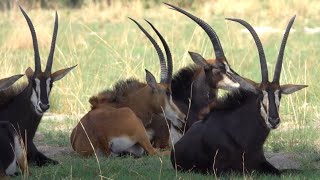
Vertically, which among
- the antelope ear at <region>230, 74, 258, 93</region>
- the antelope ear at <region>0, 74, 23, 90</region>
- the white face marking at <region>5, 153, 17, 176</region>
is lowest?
the white face marking at <region>5, 153, 17, 176</region>

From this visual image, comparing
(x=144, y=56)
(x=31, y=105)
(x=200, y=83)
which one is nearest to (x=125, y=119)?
(x=31, y=105)

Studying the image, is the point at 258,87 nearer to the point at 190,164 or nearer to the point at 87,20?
the point at 190,164

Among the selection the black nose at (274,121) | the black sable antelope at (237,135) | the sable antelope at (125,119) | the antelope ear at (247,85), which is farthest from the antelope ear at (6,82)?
the black nose at (274,121)

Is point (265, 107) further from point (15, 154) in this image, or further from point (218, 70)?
point (218, 70)

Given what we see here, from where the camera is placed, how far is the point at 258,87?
7734 millimetres

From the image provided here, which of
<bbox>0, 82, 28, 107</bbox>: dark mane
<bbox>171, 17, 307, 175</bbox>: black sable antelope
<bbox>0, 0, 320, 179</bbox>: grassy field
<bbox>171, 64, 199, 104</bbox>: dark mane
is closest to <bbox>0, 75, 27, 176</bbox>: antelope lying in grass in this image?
<bbox>0, 0, 320, 179</bbox>: grassy field

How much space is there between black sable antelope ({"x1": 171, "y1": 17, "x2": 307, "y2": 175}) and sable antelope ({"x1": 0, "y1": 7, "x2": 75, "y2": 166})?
1.77 metres

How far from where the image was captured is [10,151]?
25.6ft

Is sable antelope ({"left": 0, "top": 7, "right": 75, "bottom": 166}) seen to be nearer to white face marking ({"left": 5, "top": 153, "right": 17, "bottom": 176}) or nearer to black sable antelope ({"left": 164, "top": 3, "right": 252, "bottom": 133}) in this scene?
white face marking ({"left": 5, "top": 153, "right": 17, "bottom": 176})

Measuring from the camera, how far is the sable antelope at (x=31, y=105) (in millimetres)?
8992

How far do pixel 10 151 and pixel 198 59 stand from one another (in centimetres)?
291

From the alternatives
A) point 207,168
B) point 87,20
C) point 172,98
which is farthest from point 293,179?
point 87,20

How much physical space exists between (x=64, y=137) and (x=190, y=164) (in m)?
3.23

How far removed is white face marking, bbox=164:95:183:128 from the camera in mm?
10223
